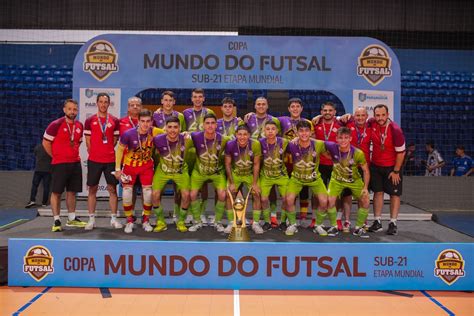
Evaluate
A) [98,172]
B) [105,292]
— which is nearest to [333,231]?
[105,292]

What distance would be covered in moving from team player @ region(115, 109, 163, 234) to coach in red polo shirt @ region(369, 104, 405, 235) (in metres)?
2.59

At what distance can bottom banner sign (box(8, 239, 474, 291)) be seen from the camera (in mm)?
4516

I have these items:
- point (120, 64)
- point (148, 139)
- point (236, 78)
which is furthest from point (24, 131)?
point (148, 139)

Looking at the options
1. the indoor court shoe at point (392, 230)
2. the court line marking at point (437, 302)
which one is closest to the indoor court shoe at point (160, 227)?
the indoor court shoe at point (392, 230)

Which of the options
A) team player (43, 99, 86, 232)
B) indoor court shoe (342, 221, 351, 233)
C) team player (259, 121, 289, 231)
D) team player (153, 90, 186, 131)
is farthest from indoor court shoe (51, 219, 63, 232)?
indoor court shoe (342, 221, 351, 233)

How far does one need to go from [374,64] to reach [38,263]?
220 inches

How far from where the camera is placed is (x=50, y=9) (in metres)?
10.9

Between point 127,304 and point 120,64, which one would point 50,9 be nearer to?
point 120,64

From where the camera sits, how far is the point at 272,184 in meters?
5.34

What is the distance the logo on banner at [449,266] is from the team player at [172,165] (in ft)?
9.00

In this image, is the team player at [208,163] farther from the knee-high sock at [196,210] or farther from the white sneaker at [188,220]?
the white sneaker at [188,220]

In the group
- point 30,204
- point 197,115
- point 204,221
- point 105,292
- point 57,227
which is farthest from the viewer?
point 30,204

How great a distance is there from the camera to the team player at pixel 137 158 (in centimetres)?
513

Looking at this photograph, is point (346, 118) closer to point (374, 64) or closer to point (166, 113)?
point (374, 64)
